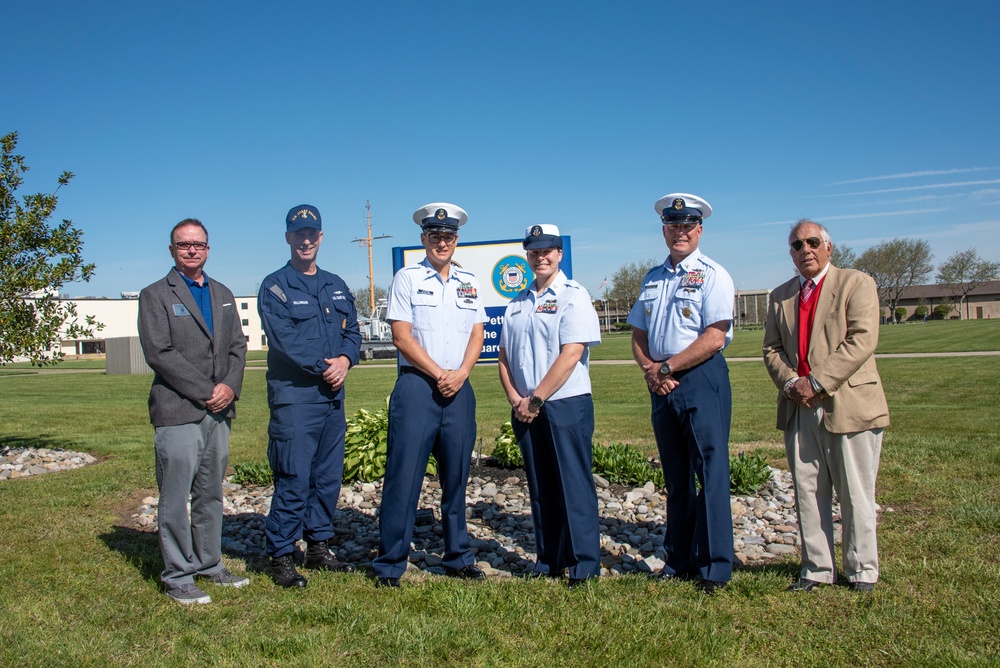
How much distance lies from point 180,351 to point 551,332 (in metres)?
2.11

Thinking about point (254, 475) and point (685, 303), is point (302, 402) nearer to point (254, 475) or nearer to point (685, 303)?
point (685, 303)

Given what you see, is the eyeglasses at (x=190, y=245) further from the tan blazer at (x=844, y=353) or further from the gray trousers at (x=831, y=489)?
the gray trousers at (x=831, y=489)

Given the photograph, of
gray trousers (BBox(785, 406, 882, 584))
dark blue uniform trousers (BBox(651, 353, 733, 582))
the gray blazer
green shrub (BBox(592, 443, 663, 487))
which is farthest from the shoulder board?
green shrub (BBox(592, 443, 663, 487))

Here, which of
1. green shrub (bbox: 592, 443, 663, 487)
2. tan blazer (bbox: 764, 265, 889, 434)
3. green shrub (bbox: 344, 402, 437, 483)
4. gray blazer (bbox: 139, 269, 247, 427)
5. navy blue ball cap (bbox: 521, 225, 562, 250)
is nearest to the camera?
tan blazer (bbox: 764, 265, 889, 434)

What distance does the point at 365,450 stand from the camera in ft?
23.7

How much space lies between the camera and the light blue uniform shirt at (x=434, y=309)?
4.51 metres

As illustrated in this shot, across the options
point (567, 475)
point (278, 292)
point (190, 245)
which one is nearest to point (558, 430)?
point (567, 475)

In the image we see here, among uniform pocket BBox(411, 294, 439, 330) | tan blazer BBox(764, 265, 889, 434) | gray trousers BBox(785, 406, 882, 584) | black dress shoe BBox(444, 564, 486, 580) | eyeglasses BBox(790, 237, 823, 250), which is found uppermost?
eyeglasses BBox(790, 237, 823, 250)

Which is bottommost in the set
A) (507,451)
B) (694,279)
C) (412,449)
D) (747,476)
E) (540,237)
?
(747,476)

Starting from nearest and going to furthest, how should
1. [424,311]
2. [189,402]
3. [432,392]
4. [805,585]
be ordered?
[805,585] → [189,402] → [432,392] → [424,311]

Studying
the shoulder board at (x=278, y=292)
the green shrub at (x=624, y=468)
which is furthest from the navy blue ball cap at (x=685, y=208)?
the green shrub at (x=624, y=468)

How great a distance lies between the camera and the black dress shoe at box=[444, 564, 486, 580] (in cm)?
461

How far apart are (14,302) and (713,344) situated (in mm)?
7586

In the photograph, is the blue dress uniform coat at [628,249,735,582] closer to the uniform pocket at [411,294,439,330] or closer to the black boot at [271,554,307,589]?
the uniform pocket at [411,294,439,330]
